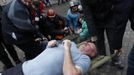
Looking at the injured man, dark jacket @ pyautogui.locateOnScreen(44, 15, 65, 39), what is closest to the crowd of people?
the injured man

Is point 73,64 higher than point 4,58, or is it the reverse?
point 73,64

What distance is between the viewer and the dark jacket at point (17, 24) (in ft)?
17.4

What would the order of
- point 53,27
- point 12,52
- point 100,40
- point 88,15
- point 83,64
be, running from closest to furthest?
point 83,64, point 88,15, point 100,40, point 12,52, point 53,27

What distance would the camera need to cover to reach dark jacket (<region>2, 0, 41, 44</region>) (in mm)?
5293

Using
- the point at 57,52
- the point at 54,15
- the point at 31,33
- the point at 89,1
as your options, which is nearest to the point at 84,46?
the point at 57,52

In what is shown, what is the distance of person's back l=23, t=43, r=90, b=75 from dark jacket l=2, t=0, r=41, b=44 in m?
1.39

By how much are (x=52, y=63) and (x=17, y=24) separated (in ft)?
5.51

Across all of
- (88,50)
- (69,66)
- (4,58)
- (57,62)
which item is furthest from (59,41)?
(69,66)

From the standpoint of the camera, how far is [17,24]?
5.38m

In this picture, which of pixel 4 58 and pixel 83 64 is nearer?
pixel 83 64

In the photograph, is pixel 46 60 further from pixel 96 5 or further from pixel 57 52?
pixel 96 5

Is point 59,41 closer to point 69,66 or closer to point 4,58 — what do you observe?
point 4,58

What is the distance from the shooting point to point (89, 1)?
17.1 ft

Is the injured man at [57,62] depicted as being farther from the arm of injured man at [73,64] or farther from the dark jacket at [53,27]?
the dark jacket at [53,27]
